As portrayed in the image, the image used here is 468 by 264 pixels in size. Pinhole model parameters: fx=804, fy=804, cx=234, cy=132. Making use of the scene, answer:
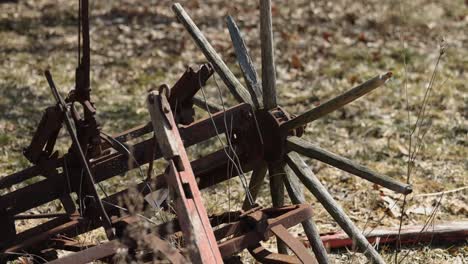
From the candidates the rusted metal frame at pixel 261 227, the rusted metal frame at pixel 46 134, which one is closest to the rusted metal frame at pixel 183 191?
the rusted metal frame at pixel 261 227

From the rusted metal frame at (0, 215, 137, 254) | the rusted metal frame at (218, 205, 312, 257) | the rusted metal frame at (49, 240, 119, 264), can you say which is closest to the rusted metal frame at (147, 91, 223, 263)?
the rusted metal frame at (218, 205, 312, 257)

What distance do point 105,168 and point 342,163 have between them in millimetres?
1241

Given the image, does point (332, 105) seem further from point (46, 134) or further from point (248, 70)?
point (46, 134)

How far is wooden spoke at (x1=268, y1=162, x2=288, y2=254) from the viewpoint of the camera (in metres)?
4.52

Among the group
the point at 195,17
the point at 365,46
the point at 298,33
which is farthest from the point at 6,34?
the point at 365,46

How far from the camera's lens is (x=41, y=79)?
911 cm

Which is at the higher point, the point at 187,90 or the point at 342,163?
the point at 187,90

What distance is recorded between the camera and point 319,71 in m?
9.61

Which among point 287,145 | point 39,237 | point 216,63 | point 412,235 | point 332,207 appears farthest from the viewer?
point 412,235

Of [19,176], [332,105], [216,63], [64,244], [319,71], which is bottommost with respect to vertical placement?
[64,244]

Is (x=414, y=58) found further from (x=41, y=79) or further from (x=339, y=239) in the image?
(x=339, y=239)

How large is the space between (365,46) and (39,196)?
23.0 feet

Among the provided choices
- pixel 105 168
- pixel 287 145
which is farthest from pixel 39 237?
pixel 287 145

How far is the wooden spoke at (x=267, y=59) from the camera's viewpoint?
4.52 m
